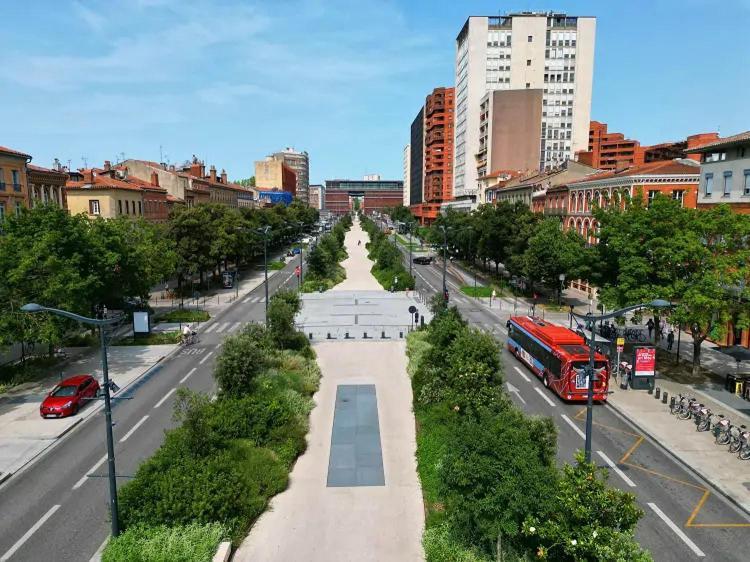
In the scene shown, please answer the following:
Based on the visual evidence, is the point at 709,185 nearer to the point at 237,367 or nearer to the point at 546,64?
the point at 237,367

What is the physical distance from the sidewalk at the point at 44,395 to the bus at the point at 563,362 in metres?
24.1

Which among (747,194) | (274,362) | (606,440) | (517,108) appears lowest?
(606,440)

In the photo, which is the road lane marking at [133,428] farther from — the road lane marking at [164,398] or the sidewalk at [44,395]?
the sidewalk at [44,395]

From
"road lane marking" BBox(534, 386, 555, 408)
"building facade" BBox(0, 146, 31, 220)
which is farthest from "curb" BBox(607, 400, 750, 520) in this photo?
"building facade" BBox(0, 146, 31, 220)

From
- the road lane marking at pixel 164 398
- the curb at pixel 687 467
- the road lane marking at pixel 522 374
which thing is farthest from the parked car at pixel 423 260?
the road lane marking at pixel 164 398

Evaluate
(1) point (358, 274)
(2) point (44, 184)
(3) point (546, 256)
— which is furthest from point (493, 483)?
(1) point (358, 274)

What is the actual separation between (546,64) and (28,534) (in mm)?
123396

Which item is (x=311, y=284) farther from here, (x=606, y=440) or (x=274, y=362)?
(x=606, y=440)

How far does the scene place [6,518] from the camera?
1731 centimetres

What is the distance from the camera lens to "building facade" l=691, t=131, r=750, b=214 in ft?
113

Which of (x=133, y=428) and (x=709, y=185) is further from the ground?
(x=709, y=185)

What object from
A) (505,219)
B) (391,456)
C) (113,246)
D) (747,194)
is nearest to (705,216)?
(747,194)

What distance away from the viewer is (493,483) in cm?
1360

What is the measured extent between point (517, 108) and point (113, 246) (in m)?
92.6
